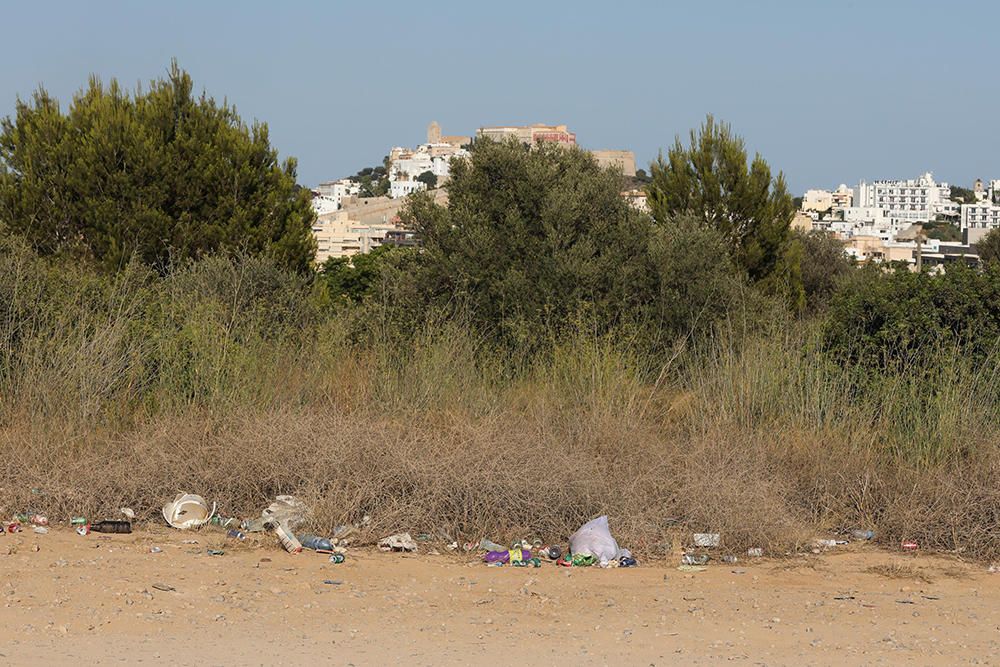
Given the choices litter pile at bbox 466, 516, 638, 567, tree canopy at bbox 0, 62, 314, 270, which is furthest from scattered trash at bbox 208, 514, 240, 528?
tree canopy at bbox 0, 62, 314, 270

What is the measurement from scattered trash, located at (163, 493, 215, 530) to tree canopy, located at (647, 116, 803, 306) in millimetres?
16557

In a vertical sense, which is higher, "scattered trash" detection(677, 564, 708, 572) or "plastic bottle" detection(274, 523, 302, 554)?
"plastic bottle" detection(274, 523, 302, 554)

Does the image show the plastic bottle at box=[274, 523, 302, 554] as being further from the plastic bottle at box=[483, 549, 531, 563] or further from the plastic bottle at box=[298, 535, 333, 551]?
the plastic bottle at box=[483, 549, 531, 563]

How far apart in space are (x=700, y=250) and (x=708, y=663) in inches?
280

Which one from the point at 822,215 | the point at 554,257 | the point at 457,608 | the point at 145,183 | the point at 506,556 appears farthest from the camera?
the point at 822,215

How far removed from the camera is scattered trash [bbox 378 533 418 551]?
22.8ft

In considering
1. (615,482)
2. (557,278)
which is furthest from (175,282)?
(615,482)

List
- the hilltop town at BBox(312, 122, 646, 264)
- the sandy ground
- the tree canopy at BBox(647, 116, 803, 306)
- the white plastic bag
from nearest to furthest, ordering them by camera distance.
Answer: the sandy ground
the white plastic bag
the tree canopy at BBox(647, 116, 803, 306)
the hilltop town at BBox(312, 122, 646, 264)

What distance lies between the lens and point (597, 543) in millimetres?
6820

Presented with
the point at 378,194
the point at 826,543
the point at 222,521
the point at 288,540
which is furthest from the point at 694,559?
the point at 378,194

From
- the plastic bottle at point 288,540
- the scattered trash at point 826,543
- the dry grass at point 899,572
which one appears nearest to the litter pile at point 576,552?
the plastic bottle at point 288,540

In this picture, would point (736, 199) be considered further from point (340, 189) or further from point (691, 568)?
point (340, 189)

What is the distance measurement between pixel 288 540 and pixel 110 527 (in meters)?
1.08

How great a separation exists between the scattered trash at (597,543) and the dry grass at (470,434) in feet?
0.49
